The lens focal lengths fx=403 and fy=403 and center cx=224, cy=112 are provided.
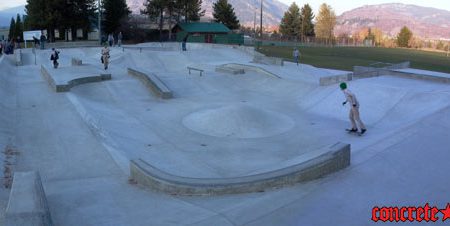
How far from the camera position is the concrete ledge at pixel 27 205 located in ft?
15.9

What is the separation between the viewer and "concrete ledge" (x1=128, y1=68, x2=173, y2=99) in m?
18.0

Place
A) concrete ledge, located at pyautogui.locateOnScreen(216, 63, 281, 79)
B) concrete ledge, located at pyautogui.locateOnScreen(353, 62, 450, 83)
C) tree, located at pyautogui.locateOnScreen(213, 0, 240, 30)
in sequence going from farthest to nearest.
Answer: tree, located at pyautogui.locateOnScreen(213, 0, 240, 30), concrete ledge, located at pyautogui.locateOnScreen(216, 63, 281, 79), concrete ledge, located at pyautogui.locateOnScreen(353, 62, 450, 83)

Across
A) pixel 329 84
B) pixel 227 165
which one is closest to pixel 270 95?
pixel 329 84

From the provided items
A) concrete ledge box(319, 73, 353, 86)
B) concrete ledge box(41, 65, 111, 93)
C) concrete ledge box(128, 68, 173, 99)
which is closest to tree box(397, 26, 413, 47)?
concrete ledge box(319, 73, 353, 86)

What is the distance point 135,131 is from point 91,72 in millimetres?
9809

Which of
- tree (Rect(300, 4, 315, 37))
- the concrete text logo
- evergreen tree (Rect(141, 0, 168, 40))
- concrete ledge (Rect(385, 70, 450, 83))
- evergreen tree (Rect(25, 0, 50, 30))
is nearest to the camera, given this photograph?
the concrete text logo

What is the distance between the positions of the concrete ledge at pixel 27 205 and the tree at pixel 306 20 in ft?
261

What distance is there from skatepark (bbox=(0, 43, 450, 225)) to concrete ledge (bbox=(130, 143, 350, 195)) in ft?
0.07

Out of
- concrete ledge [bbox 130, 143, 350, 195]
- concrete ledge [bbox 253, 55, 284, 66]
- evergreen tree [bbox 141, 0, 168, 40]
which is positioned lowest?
concrete ledge [bbox 130, 143, 350, 195]

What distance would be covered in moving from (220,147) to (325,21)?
91.6 metres

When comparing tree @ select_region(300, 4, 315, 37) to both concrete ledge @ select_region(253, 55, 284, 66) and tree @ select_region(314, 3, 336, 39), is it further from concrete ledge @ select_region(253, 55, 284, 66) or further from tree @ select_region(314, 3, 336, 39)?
concrete ledge @ select_region(253, 55, 284, 66)

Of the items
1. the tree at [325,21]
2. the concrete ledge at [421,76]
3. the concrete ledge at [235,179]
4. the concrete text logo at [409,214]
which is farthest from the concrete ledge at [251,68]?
the tree at [325,21]

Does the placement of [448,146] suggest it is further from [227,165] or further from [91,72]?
[91,72]

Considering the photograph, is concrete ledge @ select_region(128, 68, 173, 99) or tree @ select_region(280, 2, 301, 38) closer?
concrete ledge @ select_region(128, 68, 173, 99)
